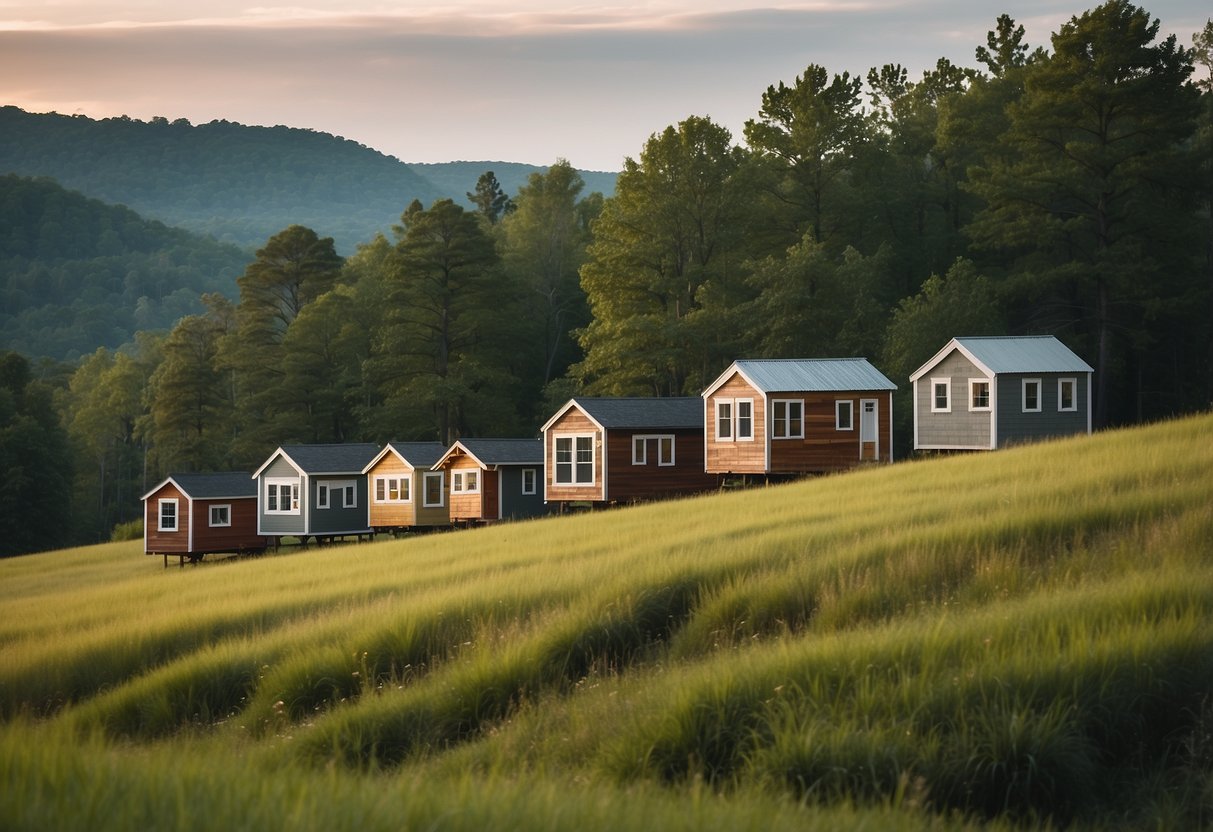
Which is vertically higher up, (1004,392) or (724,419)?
(1004,392)

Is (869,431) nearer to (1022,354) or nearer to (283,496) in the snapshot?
(1022,354)

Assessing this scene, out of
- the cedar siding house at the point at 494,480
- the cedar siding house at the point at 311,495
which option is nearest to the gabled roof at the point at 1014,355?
the cedar siding house at the point at 494,480

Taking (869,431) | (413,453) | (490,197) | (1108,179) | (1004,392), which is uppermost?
(490,197)

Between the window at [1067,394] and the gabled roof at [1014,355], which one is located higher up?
the gabled roof at [1014,355]

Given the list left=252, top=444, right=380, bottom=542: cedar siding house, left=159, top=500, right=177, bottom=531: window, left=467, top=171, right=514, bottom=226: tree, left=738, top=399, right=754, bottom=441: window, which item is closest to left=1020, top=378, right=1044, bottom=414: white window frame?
left=738, top=399, right=754, bottom=441: window

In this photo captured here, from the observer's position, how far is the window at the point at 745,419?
51406 millimetres

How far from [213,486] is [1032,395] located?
3923cm

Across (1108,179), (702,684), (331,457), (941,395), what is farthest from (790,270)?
(702,684)

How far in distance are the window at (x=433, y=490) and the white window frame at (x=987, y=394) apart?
82.8 feet

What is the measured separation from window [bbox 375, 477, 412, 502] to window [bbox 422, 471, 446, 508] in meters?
0.74

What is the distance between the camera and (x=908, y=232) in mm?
78875

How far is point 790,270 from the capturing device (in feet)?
219

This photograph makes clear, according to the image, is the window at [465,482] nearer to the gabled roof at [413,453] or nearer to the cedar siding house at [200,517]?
the gabled roof at [413,453]

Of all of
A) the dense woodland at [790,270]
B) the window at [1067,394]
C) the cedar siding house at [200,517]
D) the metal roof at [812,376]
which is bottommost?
the cedar siding house at [200,517]
